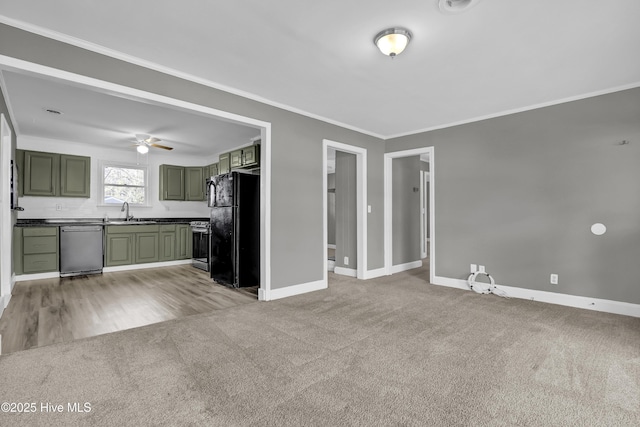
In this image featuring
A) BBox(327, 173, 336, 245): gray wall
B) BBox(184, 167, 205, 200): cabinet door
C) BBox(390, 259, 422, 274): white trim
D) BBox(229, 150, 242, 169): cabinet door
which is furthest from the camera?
BBox(327, 173, 336, 245): gray wall

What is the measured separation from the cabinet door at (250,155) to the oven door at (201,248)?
1.77m

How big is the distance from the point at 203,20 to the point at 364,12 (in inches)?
45.7

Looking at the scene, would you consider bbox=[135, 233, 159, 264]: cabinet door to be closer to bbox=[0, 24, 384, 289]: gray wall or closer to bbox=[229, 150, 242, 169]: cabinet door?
bbox=[229, 150, 242, 169]: cabinet door

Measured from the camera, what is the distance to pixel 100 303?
12.2 ft

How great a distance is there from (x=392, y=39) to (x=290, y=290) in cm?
302

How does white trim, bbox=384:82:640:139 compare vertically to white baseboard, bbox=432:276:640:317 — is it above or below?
above

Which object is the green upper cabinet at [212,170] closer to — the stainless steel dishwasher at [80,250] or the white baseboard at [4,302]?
the stainless steel dishwasher at [80,250]

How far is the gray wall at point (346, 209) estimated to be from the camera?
17.6 ft

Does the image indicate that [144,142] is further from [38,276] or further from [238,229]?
[38,276]

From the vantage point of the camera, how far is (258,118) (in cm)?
371

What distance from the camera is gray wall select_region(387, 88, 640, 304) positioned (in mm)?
3346

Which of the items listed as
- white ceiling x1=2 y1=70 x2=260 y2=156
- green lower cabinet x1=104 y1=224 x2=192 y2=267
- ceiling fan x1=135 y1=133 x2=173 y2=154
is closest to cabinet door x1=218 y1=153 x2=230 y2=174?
white ceiling x1=2 y1=70 x2=260 y2=156

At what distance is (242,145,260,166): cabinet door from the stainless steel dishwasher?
3.03m

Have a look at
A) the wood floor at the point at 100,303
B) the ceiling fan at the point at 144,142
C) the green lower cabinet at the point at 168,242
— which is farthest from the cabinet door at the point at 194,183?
the wood floor at the point at 100,303
